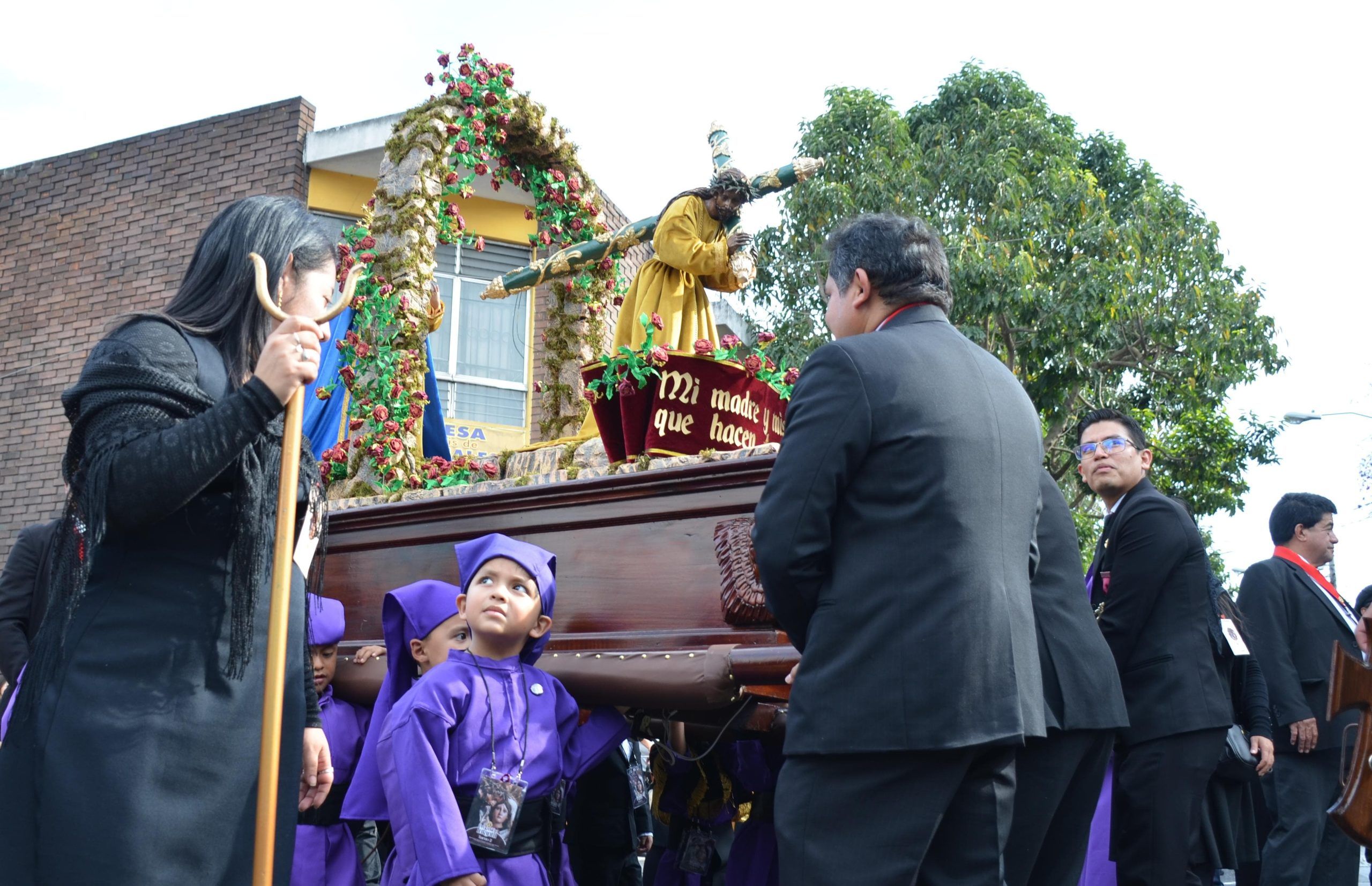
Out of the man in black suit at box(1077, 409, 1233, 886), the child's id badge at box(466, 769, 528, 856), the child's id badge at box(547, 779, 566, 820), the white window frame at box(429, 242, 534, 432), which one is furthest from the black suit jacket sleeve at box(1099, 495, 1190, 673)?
the white window frame at box(429, 242, 534, 432)

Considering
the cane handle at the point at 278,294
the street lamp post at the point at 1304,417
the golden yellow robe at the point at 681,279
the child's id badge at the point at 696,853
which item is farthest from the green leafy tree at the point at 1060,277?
the cane handle at the point at 278,294

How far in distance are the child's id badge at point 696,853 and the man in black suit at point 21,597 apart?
2.38 meters

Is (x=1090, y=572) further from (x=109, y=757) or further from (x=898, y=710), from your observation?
(x=109, y=757)

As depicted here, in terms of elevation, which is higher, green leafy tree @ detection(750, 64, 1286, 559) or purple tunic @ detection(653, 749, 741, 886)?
green leafy tree @ detection(750, 64, 1286, 559)

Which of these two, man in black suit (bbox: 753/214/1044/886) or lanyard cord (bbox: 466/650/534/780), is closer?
man in black suit (bbox: 753/214/1044/886)

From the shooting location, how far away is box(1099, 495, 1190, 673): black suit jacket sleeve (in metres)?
3.69

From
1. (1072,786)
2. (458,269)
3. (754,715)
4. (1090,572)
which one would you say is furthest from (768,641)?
(458,269)

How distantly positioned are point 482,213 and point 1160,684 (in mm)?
9730

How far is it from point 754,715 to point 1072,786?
1182 millimetres

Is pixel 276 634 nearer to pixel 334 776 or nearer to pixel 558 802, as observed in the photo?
pixel 558 802

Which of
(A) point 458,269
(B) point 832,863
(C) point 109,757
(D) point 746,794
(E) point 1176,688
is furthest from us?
(A) point 458,269

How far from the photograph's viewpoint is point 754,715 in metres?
3.68

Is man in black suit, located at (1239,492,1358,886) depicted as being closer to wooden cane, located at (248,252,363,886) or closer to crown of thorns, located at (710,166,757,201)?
crown of thorns, located at (710,166,757,201)

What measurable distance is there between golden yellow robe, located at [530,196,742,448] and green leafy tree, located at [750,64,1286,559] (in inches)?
350
